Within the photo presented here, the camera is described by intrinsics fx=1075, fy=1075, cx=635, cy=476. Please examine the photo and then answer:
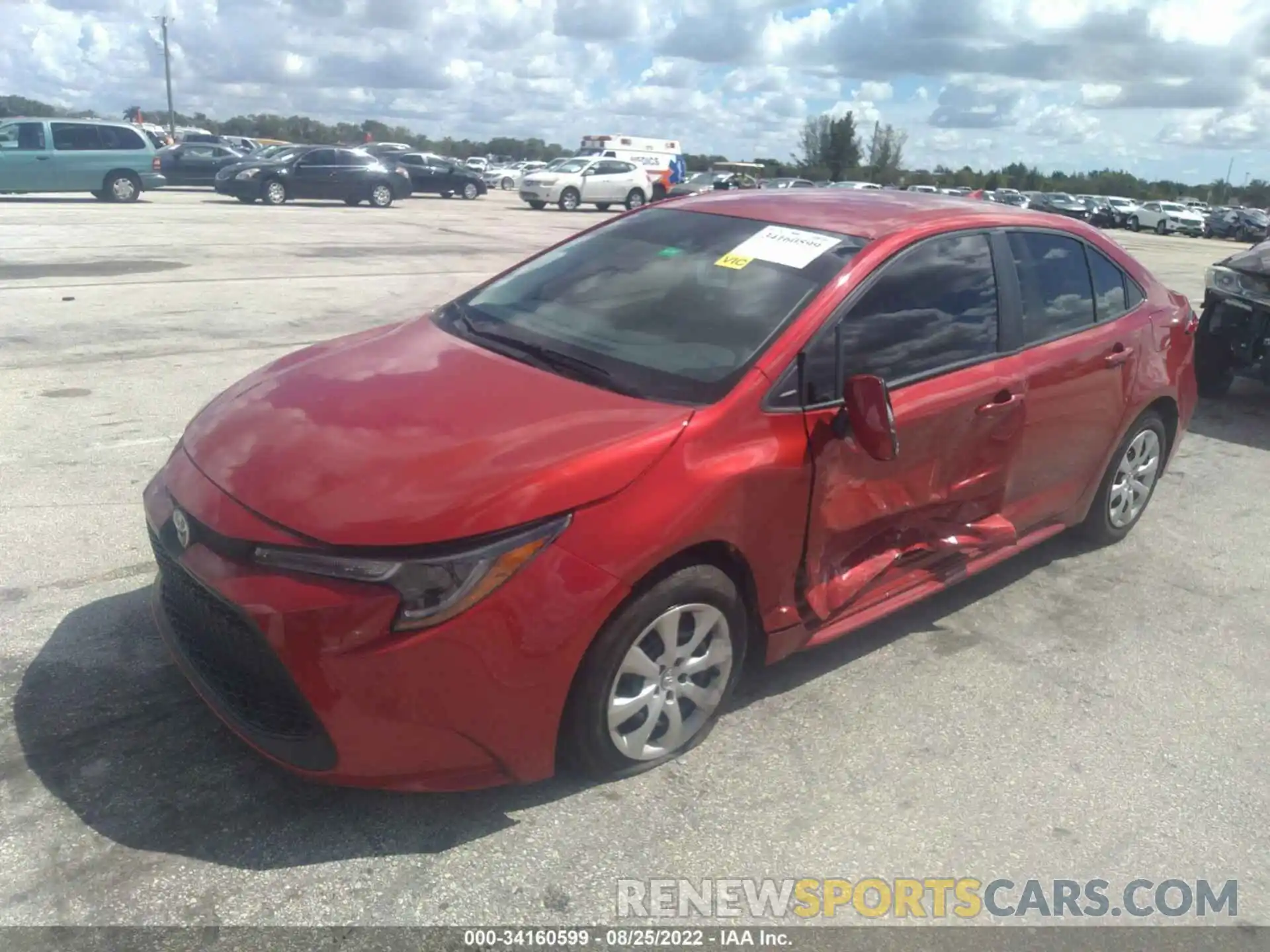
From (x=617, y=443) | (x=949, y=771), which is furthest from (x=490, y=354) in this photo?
(x=949, y=771)

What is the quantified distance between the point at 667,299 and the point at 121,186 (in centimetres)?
2318

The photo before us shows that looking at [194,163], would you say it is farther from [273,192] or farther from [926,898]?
[926,898]

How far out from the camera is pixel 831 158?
77.8 metres

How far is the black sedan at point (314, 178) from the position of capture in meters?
26.2

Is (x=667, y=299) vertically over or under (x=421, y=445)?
over

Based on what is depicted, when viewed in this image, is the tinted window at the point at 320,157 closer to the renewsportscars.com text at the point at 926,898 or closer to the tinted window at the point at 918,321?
the tinted window at the point at 918,321

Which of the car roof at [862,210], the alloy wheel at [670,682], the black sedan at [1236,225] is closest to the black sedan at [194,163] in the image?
the car roof at [862,210]

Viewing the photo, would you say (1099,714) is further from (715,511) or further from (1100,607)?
(715,511)

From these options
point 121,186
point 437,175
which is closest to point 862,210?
point 121,186

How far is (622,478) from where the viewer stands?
291 cm

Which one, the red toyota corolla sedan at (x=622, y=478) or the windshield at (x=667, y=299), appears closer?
the red toyota corolla sedan at (x=622, y=478)

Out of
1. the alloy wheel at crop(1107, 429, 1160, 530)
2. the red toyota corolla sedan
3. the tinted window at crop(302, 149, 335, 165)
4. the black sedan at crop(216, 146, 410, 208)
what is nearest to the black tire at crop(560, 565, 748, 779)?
the red toyota corolla sedan

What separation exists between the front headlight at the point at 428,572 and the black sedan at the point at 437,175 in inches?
1324

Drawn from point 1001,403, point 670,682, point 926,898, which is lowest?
point 926,898
